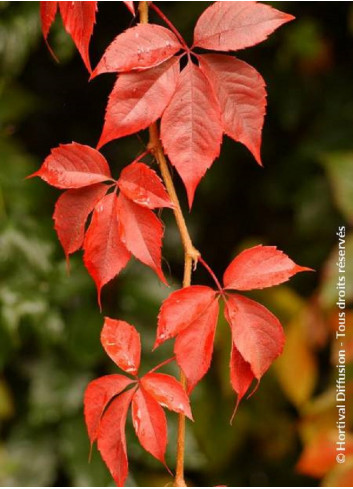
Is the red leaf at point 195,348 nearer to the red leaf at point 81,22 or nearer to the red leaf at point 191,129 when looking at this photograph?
the red leaf at point 191,129

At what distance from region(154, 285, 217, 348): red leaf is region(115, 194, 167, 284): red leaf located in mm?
21

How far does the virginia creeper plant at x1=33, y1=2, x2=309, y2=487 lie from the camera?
19.5 inches

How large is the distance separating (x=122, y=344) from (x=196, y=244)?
0.72 metres

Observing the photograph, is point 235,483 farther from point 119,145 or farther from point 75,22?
point 75,22

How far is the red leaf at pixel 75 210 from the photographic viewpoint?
529mm

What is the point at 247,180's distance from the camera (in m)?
1.28

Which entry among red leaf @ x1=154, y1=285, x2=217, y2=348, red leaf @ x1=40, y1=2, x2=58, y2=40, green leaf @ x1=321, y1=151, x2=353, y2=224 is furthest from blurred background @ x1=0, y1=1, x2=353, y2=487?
red leaf @ x1=154, y1=285, x2=217, y2=348

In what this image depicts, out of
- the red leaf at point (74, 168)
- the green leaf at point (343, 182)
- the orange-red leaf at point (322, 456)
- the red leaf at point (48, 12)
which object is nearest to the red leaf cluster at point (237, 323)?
the red leaf at point (74, 168)

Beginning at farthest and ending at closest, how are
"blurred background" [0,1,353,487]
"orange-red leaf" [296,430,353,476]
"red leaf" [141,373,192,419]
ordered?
"blurred background" [0,1,353,487], "orange-red leaf" [296,430,353,476], "red leaf" [141,373,192,419]

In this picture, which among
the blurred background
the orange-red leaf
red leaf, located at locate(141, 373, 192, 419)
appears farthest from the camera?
the blurred background

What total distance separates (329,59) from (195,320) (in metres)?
0.89

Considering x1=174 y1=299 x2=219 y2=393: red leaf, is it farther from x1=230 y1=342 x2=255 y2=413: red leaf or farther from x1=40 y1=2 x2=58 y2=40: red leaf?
x1=40 y1=2 x2=58 y2=40: red leaf

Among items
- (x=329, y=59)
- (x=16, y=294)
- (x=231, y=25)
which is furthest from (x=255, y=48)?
(x=231, y=25)

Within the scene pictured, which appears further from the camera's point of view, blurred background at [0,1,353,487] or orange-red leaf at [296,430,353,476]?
blurred background at [0,1,353,487]
